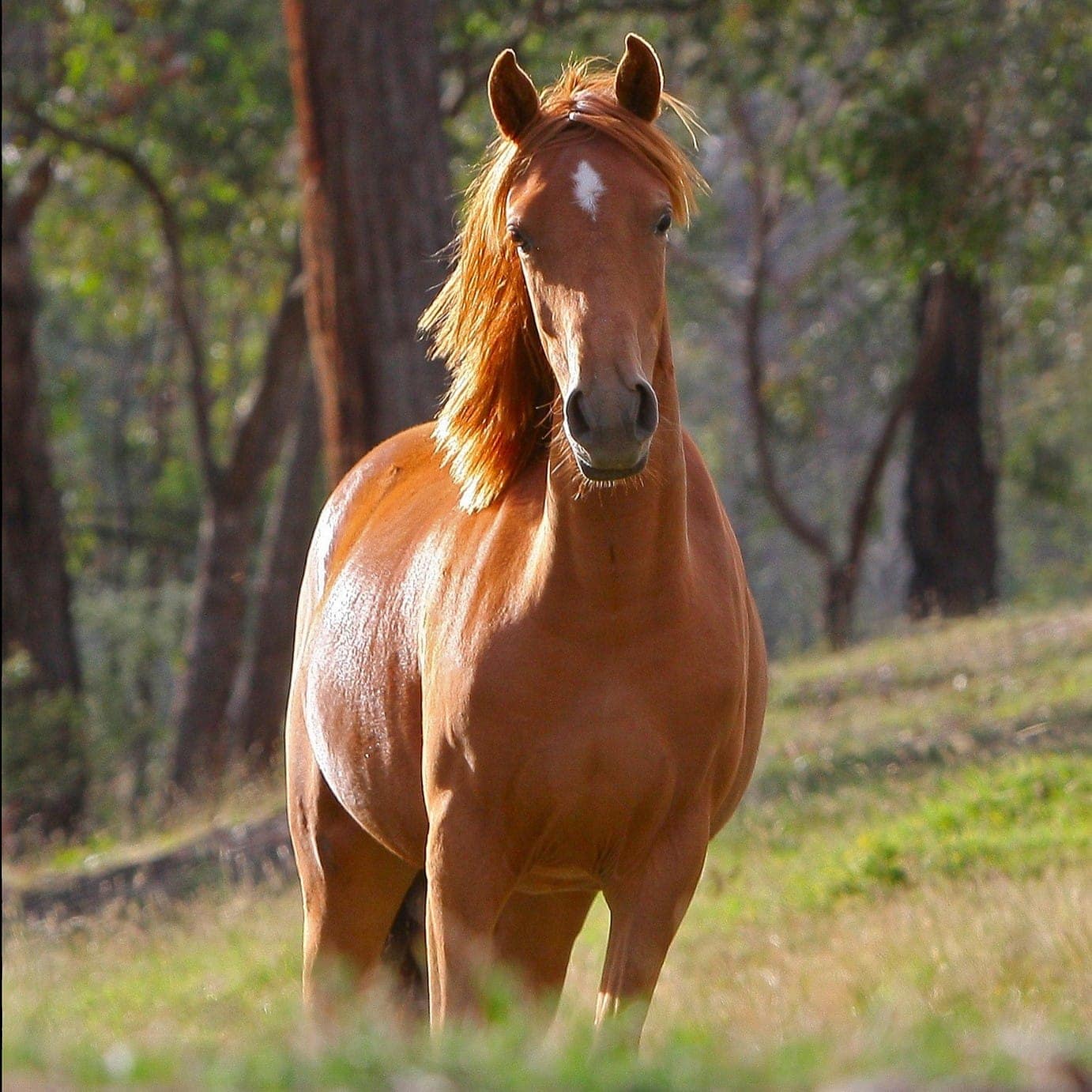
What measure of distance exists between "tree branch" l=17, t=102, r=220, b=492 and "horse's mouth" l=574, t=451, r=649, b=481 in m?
11.9

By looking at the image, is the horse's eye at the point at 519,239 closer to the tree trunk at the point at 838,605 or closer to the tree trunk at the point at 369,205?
the tree trunk at the point at 369,205

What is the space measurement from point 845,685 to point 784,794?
3551 mm

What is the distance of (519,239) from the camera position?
12.7 ft

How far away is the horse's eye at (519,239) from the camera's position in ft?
12.6

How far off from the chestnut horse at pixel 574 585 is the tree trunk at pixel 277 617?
11.5 metres

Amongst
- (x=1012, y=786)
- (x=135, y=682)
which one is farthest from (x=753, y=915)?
(x=135, y=682)

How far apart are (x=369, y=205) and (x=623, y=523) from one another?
5.21m

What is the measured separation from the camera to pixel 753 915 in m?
7.22

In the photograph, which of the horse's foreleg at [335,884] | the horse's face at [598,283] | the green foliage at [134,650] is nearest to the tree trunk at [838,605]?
the green foliage at [134,650]

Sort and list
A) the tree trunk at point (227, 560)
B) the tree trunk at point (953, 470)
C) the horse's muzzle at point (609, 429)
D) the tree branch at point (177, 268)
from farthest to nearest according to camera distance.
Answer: the tree trunk at point (953, 470) → the tree trunk at point (227, 560) → the tree branch at point (177, 268) → the horse's muzzle at point (609, 429)

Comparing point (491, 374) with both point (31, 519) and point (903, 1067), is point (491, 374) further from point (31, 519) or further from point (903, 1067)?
point (31, 519)

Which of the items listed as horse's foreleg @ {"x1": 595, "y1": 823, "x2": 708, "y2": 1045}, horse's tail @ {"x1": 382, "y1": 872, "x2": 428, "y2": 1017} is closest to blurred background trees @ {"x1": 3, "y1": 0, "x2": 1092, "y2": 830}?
horse's foreleg @ {"x1": 595, "y1": 823, "x2": 708, "y2": 1045}

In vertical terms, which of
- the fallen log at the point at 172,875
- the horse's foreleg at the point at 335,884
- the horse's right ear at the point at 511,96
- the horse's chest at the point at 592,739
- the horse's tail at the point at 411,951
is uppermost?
the horse's right ear at the point at 511,96

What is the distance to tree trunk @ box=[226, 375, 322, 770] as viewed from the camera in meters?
15.9
